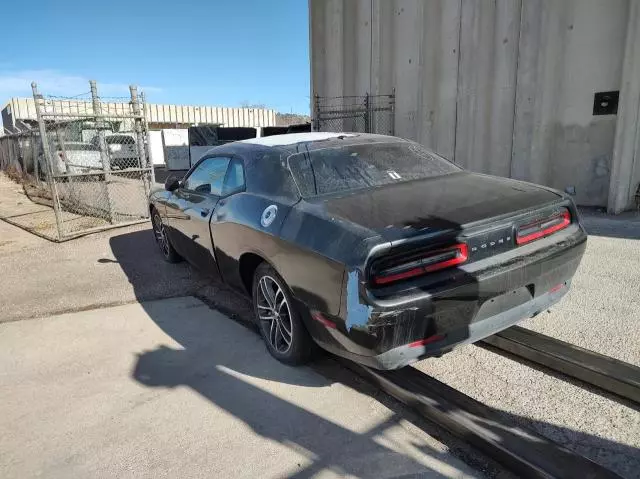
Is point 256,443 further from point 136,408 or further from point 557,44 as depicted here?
point 557,44

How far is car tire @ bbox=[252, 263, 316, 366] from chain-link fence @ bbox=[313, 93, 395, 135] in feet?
24.3

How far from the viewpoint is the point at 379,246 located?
7.40 ft

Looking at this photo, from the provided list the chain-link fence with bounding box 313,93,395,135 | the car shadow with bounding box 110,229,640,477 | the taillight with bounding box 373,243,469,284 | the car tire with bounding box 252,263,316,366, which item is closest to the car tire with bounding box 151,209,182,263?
the car shadow with bounding box 110,229,640,477

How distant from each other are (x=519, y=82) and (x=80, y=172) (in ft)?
30.8

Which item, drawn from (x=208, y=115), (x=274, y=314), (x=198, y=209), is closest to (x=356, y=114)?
(x=198, y=209)

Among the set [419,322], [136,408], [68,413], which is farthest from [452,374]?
[68,413]

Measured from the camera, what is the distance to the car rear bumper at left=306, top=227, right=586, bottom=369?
2.31 m

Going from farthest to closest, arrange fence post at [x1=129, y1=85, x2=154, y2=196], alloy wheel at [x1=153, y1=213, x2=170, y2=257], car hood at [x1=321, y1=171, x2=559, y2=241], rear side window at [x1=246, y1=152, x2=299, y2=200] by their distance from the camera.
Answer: fence post at [x1=129, y1=85, x2=154, y2=196] < alloy wheel at [x1=153, y1=213, x2=170, y2=257] < rear side window at [x1=246, y1=152, x2=299, y2=200] < car hood at [x1=321, y1=171, x2=559, y2=241]

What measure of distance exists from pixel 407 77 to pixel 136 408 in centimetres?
887

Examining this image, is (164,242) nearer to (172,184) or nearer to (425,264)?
(172,184)

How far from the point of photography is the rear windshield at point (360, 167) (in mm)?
3205

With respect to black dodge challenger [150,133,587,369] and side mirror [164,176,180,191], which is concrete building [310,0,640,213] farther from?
side mirror [164,176,180,191]

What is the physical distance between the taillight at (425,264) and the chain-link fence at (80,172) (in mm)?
6448

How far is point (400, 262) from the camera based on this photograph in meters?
2.36
